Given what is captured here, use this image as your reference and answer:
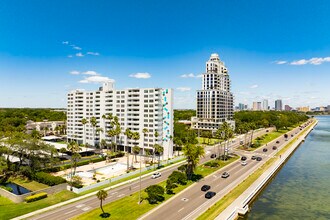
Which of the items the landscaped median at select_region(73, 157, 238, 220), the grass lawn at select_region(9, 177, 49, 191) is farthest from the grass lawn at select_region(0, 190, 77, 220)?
the landscaped median at select_region(73, 157, 238, 220)

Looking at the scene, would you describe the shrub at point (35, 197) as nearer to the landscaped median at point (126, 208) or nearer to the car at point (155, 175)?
the landscaped median at point (126, 208)

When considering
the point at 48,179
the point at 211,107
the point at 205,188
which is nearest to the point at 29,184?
the point at 48,179

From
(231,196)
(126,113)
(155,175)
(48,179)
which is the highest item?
(126,113)

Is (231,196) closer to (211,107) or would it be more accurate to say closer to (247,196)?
(247,196)

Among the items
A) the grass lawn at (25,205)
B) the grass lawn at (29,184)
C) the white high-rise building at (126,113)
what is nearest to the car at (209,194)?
the grass lawn at (25,205)

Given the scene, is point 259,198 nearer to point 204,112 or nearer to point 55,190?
point 55,190

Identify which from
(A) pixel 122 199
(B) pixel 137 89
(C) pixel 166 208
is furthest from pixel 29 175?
(B) pixel 137 89
